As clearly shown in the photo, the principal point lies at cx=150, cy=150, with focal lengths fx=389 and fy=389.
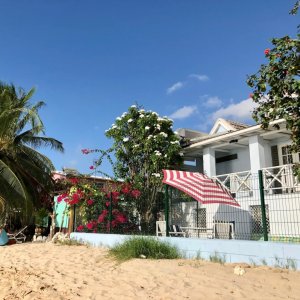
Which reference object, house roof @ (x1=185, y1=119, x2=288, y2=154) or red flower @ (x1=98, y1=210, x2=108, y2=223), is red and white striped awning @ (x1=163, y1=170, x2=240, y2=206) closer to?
red flower @ (x1=98, y1=210, x2=108, y2=223)

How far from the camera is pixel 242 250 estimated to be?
9.22 m

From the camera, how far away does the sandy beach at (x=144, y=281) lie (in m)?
6.74

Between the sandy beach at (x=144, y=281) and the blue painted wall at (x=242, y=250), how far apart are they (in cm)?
36

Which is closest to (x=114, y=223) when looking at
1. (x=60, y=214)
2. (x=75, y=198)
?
(x=75, y=198)

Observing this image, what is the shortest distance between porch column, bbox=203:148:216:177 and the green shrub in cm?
913

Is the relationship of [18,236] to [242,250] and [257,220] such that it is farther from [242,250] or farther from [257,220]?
[257,220]

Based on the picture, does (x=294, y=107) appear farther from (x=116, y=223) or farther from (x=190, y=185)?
(x=116, y=223)

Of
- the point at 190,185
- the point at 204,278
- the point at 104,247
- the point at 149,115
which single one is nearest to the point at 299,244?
the point at 204,278

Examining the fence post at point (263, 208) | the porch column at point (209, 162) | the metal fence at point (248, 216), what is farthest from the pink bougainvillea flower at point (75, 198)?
the fence post at point (263, 208)

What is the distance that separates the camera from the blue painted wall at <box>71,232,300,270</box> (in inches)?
329

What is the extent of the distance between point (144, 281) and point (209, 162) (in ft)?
40.7

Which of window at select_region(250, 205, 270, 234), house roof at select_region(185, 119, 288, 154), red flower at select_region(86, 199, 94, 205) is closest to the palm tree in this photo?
red flower at select_region(86, 199, 94, 205)

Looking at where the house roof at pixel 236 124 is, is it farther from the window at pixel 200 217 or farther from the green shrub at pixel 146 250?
the green shrub at pixel 146 250

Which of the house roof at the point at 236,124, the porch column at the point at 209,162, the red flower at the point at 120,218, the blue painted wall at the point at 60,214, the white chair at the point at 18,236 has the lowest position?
the white chair at the point at 18,236
